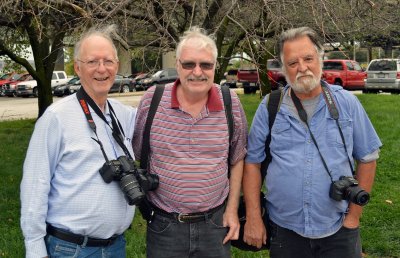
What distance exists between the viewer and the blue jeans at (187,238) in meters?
2.75

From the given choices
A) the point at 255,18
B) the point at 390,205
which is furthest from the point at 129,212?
the point at 255,18

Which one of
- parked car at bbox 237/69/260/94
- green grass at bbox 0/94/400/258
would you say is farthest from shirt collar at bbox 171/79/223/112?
parked car at bbox 237/69/260/94

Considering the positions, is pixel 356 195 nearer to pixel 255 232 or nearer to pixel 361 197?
pixel 361 197

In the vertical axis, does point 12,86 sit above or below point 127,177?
below

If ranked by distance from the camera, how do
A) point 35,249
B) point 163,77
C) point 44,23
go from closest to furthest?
1. point 35,249
2. point 44,23
3. point 163,77

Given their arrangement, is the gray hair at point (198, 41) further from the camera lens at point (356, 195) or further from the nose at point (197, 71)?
the camera lens at point (356, 195)

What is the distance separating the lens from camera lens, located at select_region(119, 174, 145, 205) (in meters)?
2.46

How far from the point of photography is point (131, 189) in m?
2.47

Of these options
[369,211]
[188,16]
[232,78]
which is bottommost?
[232,78]

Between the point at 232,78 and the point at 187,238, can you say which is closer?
the point at 187,238

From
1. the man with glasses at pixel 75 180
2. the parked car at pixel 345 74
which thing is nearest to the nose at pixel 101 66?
the man with glasses at pixel 75 180

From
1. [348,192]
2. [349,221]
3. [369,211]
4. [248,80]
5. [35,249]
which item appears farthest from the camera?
[248,80]

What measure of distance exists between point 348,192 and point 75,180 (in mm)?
1370

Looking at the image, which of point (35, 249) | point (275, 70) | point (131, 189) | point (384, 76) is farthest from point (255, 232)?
point (384, 76)
